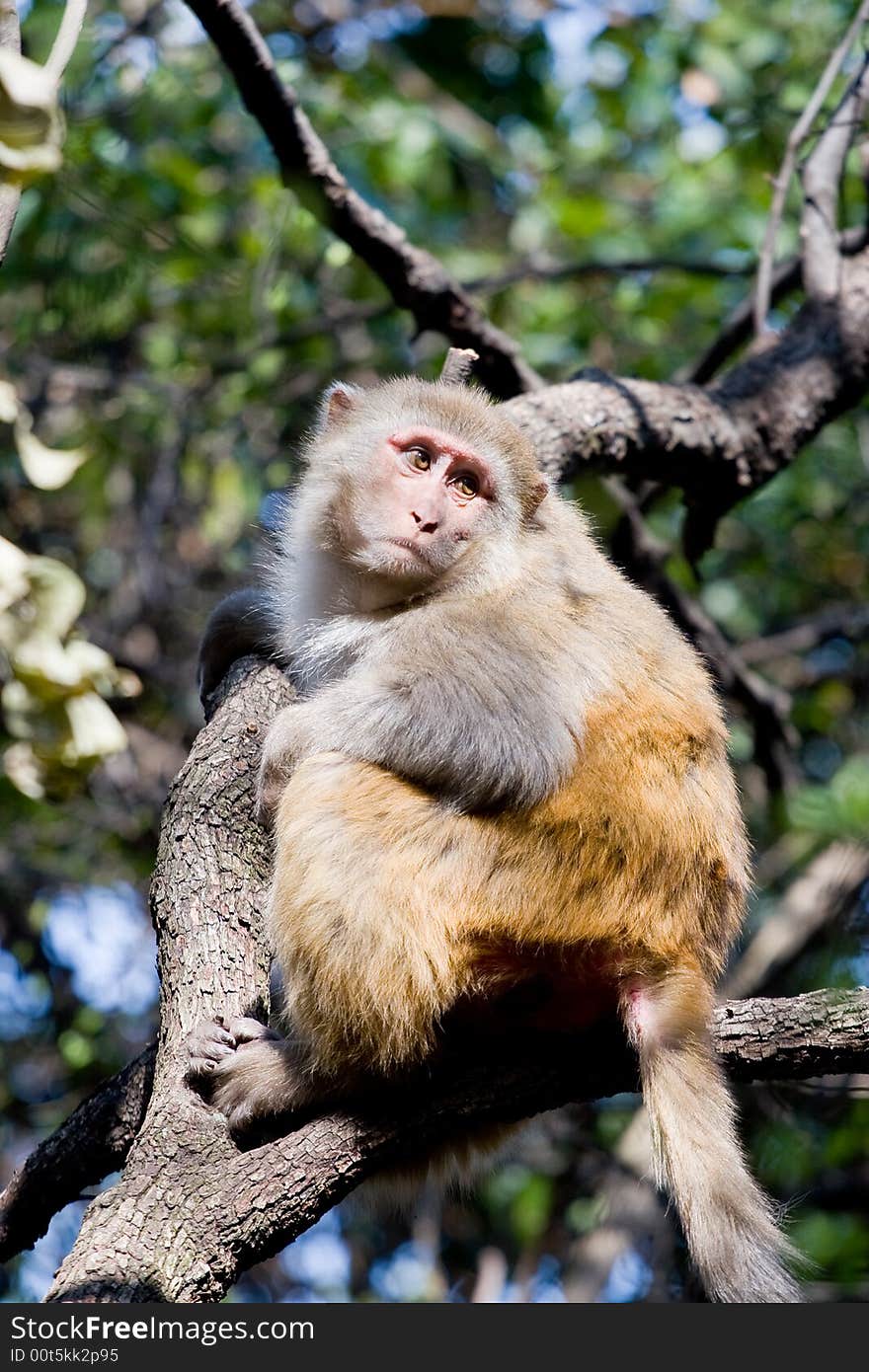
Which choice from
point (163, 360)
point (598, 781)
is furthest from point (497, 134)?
point (598, 781)

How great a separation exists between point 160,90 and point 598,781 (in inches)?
222

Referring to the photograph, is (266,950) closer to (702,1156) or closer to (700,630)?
(702,1156)

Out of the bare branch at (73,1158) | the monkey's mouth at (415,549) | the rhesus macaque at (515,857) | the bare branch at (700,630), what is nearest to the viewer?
the rhesus macaque at (515,857)

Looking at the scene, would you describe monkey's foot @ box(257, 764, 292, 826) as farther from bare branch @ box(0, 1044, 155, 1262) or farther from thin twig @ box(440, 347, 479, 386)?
thin twig @ box(440, 347, 479, 386)

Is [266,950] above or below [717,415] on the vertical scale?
below

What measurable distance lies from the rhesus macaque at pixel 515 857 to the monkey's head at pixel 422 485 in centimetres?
4

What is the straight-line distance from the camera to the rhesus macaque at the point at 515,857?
12.2 ft

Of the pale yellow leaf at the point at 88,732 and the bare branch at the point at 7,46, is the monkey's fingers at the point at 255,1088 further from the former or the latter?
the bare branch at the point at 7,46

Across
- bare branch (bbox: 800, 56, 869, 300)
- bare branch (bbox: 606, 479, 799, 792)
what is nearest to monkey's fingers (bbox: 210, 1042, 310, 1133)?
bare branch (bbox: 606, 479, 799, 792)

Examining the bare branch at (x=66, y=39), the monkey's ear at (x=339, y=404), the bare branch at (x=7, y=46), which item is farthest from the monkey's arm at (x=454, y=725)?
the bare branch at (x=66, y=39)

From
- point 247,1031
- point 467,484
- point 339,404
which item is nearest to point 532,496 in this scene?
point 467,484

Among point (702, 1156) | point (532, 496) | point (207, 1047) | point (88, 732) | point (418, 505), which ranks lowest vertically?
point (207, 1047)

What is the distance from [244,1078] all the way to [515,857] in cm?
95

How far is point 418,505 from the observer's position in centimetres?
472
